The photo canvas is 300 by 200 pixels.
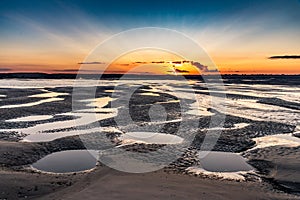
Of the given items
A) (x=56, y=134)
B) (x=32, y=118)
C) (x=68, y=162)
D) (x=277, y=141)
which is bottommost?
(x=68, y=162)

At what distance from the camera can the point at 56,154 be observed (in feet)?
53.7

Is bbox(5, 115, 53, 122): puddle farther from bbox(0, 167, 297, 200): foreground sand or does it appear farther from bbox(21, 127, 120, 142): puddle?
bbox(0, 167, 297, 200): foreground sand

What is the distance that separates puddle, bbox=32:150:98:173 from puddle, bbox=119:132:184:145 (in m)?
3.10

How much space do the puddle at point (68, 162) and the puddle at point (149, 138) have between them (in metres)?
3.10

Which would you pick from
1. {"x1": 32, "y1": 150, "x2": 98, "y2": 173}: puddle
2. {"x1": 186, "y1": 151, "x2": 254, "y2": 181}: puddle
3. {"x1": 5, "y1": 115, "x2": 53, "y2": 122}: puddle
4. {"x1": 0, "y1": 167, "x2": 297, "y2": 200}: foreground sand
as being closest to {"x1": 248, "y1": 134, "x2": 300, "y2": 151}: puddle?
{"x1": 186, "y1": 151, "x2": 254, "y2": 181}: puddle

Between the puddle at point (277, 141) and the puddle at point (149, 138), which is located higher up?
the puddle at point (149, 138)

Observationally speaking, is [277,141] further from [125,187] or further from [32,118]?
[32,118]

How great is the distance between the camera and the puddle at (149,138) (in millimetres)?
19016

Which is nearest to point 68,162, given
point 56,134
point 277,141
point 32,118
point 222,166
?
point 56,134

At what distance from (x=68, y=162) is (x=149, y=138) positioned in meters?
6.60

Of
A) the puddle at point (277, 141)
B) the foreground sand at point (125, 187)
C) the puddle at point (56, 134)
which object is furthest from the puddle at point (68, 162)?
the puddle at point (277, 141)

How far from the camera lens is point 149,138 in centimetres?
2011

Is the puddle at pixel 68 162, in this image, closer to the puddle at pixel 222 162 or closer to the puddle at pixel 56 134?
the puddle at pixel 56 134

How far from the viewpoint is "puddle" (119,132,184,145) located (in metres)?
19.0
